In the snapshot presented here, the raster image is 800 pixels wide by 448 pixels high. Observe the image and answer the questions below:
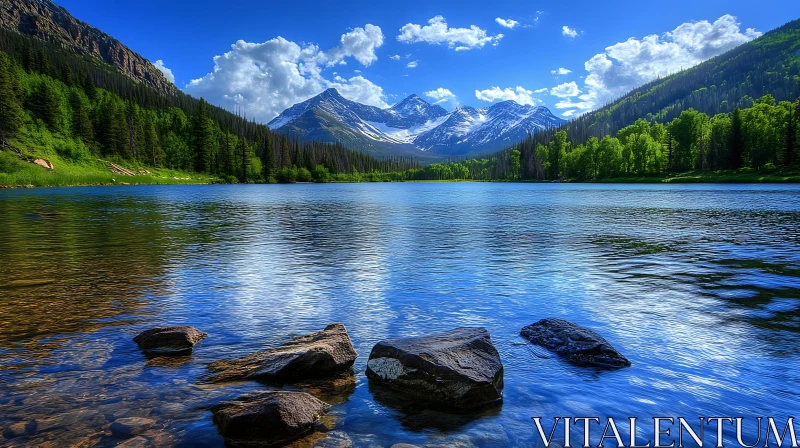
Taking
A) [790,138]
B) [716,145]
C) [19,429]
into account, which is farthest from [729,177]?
[19,429]

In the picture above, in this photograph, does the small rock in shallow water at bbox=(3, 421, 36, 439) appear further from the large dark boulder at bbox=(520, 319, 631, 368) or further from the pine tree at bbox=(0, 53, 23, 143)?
the pine tree at bbox=(0, 53, 23, 143)

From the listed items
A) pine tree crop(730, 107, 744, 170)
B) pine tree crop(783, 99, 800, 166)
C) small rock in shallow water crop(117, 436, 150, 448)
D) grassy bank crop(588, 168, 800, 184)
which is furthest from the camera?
pine tree crop(730, 107, 744, 170)

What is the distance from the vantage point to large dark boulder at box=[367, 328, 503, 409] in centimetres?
980

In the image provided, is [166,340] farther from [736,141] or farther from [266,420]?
[736,141]

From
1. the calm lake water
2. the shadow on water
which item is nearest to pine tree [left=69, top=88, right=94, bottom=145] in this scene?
the calm lake water

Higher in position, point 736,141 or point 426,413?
point 736,141

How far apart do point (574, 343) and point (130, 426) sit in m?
11.1

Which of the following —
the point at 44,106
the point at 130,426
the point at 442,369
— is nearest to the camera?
the point at 130,426

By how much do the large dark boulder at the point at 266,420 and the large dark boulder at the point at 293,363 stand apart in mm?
1967

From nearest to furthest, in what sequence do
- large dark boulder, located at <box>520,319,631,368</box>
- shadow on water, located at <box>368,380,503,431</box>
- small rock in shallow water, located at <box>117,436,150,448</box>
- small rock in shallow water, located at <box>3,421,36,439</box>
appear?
1. small rock in shallow water, located at <box>117,436,150,448</box>
2. small rock in shallow water, located at <box>3,421,36,439</box>
3. shadow on water, located at <box>368,380,503,431</box>
4. large dark boulder, located at <box>520,319,631,368</box>

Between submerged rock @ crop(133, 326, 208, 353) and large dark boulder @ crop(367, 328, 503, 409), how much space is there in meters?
5.57

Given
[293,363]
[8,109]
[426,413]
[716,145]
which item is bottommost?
[426,413]

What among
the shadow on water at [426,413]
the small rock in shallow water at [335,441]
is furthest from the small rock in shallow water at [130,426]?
the shadow on water at [426,413]

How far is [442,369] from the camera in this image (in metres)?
9.92
